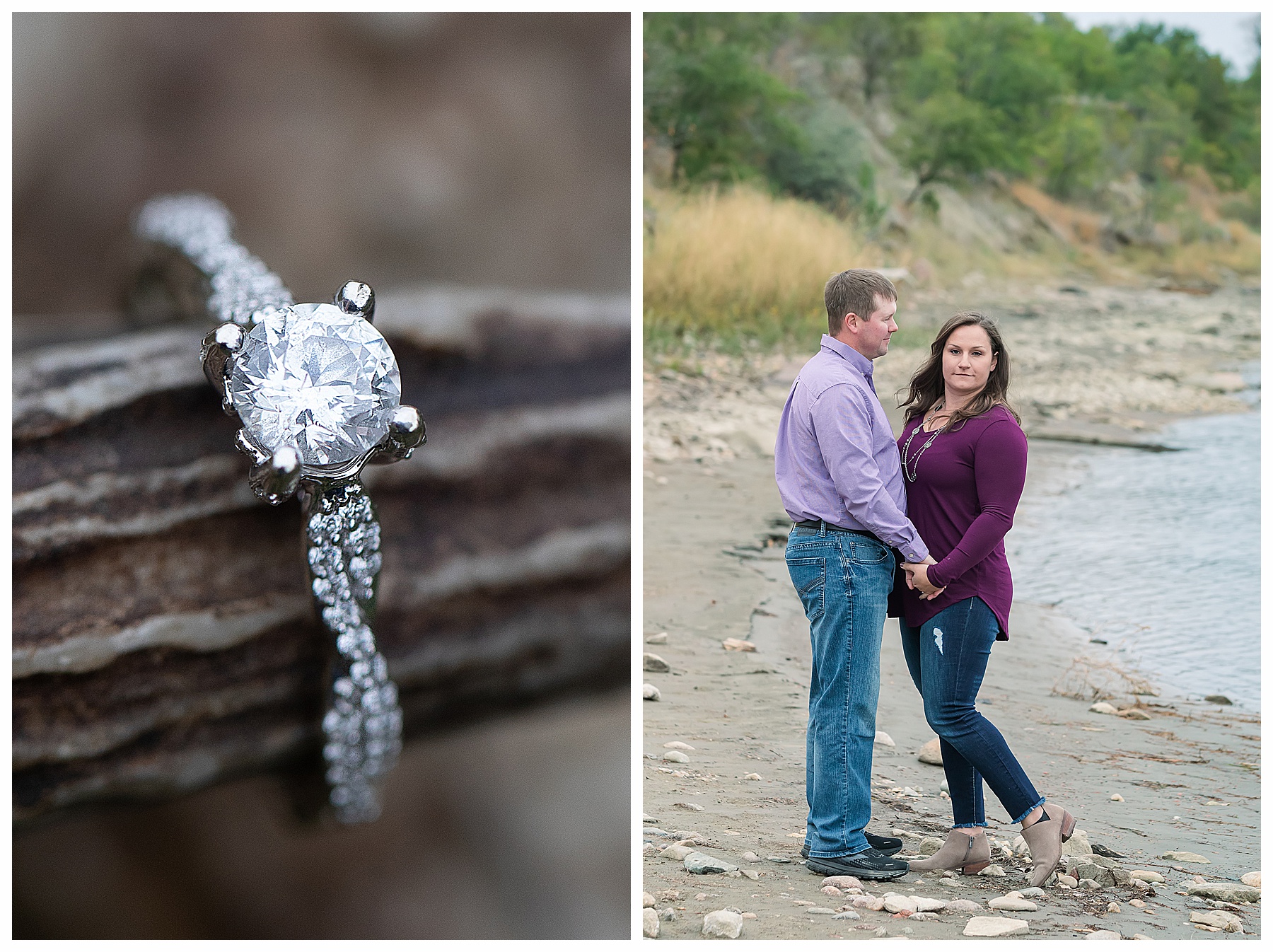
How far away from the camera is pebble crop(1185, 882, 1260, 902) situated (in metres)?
0.71

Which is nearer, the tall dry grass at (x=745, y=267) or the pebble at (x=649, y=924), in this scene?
the pebble at (x=649, y=924)

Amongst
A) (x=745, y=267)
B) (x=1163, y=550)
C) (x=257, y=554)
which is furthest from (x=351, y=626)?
(x=1163, y=550)

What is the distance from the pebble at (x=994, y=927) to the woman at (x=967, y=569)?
5cm

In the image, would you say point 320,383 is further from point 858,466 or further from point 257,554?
point 858,466

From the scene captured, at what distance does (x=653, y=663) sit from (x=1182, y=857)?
1.43 ft

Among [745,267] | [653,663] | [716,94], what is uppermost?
[716,94]

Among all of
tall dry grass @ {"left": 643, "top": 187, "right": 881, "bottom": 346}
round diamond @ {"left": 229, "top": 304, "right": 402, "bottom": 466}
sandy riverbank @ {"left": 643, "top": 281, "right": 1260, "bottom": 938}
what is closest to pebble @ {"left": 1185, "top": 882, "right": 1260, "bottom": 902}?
sandy riverbank @ {"left": 643, "top": 281, "right": 1260, "bottom": 938}

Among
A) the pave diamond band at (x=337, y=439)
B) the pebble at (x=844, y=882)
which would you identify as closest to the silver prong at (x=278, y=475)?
the pave diamond band at (x=337, y=439)

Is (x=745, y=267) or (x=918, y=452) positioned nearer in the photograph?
(x=918, y=452)

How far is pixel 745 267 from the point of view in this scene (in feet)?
3.14

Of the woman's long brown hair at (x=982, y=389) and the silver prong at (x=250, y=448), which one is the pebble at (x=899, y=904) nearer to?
the woman's long brown hair at (x=982, y=389)

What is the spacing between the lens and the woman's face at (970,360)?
687mm

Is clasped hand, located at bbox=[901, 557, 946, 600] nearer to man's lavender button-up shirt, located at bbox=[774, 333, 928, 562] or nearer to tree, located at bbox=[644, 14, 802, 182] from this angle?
man's lavender button-up shirt, located at bbox=[774, 333, 928, 562]

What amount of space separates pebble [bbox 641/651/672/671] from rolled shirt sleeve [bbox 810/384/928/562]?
0.93ft
